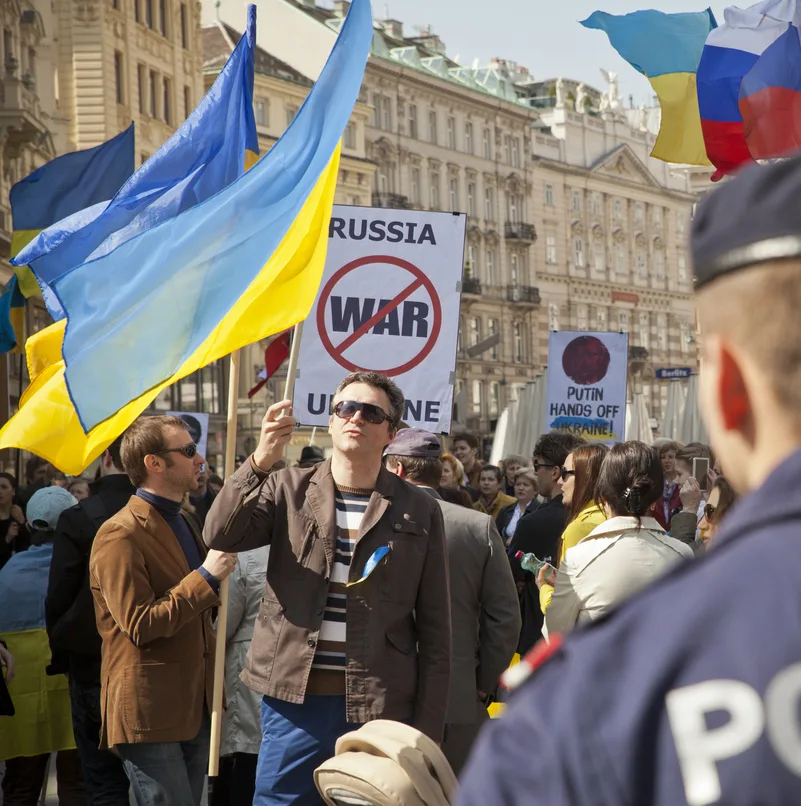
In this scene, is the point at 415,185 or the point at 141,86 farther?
the point at 415,185

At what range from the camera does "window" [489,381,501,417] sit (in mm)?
74438

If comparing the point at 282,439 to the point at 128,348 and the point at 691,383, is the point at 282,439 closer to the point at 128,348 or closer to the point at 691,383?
the point at 128,348

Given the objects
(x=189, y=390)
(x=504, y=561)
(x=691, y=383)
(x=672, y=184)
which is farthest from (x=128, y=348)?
(x=672, y=184)

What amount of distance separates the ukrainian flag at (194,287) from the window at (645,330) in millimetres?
84913

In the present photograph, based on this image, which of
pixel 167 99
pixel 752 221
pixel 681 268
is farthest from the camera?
pixel 681 268

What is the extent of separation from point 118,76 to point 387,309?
34.0 metres

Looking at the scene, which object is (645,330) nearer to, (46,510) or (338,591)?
(46,510)

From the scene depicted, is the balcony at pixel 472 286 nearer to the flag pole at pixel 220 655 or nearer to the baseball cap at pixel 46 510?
the baseball cap at pixel 46 510

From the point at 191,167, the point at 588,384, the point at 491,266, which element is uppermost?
the point at 491,266

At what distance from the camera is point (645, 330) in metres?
90.7

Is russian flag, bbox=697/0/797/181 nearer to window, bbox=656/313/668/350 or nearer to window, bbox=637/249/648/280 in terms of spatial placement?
window, bbox=637/249/648/280

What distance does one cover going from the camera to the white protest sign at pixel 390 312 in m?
8.57

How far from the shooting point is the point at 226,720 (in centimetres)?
645

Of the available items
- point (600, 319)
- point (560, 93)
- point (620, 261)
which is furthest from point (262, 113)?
point (620, 261)
